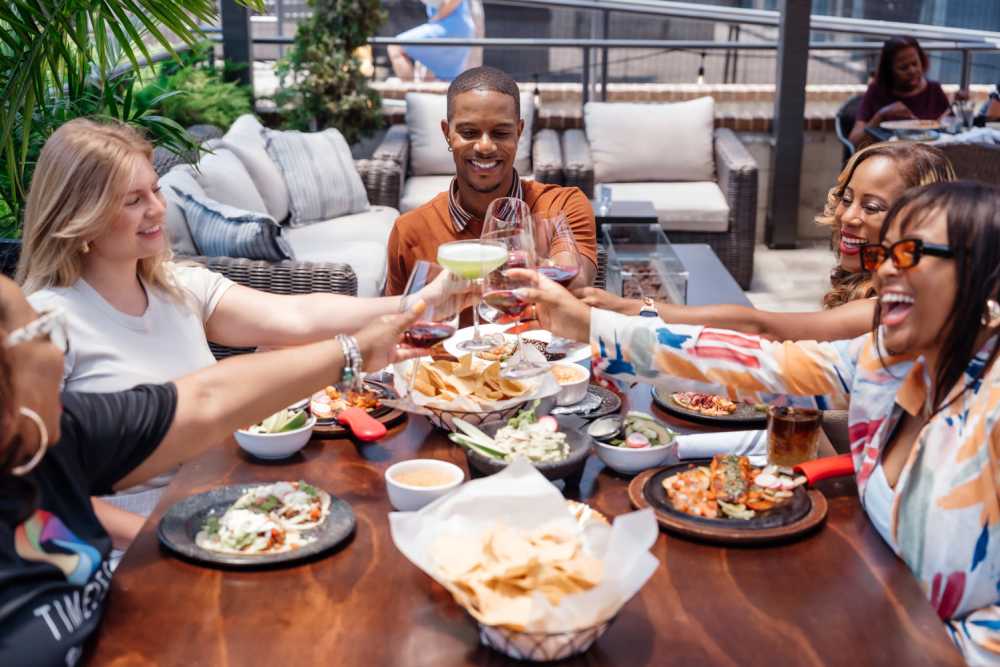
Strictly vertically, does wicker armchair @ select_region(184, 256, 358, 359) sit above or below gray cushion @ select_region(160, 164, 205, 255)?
below

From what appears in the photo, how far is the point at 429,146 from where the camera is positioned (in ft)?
21.3

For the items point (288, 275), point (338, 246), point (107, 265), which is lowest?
point (338, 246)

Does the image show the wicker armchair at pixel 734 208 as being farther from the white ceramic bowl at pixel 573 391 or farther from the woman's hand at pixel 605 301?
the white ceramic bowl at pixel 573 391

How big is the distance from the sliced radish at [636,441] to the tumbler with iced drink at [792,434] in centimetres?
21

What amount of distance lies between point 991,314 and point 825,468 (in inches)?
15.3

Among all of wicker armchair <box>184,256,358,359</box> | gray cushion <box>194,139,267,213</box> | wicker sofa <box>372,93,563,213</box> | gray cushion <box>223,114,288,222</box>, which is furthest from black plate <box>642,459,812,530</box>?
wicker sofa <box>372,93,563,213</box>

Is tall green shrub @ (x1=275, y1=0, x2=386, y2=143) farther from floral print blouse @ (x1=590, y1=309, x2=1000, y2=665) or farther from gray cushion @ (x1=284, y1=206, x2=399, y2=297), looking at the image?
floral print blouse @ (x1=590, y1=309, x2=1000, y2=665)

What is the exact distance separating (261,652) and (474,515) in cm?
31

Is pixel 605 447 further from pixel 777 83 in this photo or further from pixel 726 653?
pixel 777 83

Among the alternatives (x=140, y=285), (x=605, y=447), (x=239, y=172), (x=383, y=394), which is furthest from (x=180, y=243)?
(x=605, y=447)

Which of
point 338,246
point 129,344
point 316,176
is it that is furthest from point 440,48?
point 129,344

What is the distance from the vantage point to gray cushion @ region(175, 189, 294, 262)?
3.88 m

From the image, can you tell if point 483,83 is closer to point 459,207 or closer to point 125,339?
point 459,207

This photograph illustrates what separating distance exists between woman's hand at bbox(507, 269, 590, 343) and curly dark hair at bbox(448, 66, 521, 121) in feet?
3.25
